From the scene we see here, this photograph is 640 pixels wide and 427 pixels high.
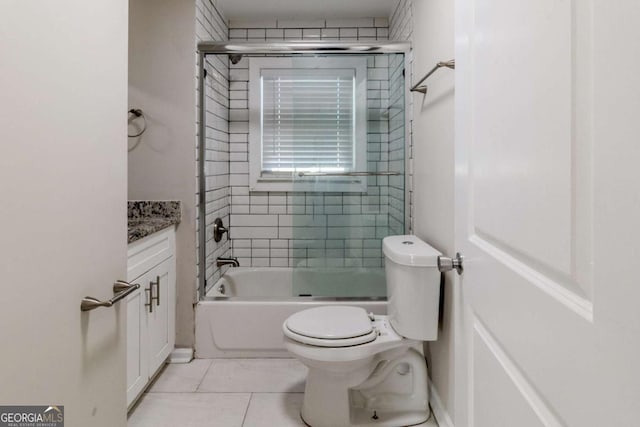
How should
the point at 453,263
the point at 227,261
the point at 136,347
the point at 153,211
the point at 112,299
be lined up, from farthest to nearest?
the point at 227,261 → the point at 153,211 → the point at 136,347 → the point at 453,263 → the point at 112,299

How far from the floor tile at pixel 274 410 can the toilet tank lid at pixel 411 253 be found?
868 millimetres

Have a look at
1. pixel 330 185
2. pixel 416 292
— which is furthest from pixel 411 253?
pixel 330 185

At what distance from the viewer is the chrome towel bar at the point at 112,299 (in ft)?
2.91

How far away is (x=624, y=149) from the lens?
0.41m

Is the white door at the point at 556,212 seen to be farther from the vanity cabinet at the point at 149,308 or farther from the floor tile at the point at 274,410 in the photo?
the vanity cabinet at the point at 149,308

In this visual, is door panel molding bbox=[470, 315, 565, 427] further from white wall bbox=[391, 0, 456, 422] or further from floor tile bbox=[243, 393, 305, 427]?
floor tile bbox=[243, 393, 305, 427]

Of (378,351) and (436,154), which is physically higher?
(436,154)

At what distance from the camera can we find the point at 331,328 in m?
1.79

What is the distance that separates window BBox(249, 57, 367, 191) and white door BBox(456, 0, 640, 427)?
1.70 m

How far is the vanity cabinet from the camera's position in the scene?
71.1 inches

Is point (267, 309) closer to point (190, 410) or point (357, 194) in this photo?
point (190, 410)

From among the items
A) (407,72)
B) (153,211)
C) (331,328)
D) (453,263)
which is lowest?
(331,328)

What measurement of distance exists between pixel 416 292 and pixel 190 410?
47.9 inches

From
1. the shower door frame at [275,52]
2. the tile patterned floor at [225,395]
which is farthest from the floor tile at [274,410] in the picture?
the shower door frame at [275,52]
